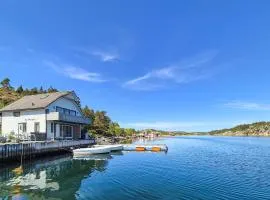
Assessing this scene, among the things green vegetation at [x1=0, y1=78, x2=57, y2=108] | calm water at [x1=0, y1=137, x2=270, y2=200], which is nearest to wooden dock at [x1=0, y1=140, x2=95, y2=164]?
calm water at [x1=0, y1=137, x2=270, y2=200]

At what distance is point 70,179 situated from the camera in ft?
80.8

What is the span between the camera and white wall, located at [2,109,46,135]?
154 feet

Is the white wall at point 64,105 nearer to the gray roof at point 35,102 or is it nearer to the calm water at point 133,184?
the gray roof at point 35,102

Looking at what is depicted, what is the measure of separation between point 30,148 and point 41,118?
1047cm

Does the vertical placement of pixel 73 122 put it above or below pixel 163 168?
above

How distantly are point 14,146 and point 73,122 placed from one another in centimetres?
1880

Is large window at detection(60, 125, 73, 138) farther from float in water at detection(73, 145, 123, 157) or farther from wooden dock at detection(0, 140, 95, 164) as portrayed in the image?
float in water at detection(73, 145, 123, 157)

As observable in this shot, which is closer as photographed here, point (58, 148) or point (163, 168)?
point (163, 168)

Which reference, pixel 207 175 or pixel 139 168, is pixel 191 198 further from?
pixel 139 168

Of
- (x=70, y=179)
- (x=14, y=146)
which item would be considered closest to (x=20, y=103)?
(x=14, y=146)

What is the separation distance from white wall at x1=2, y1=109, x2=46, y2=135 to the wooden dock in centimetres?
438

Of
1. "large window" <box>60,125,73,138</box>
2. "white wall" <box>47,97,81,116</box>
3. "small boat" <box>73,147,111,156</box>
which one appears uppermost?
"white wall" <box>47,97,81,116</box>

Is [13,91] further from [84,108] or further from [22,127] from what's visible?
[22,127]

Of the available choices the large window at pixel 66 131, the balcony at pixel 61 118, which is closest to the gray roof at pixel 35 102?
the balcony at pixel 61 118
